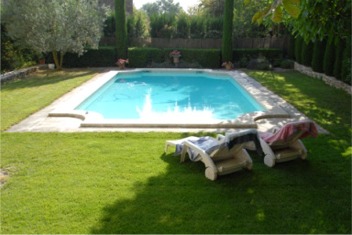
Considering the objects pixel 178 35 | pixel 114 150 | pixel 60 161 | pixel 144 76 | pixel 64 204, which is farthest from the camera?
pixel 178 35

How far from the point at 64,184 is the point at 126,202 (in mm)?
1029

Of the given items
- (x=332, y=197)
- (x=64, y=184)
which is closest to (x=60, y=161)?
(x=64, y=184)

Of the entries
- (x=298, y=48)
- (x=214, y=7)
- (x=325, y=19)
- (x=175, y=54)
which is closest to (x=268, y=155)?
(x=325, y=19)

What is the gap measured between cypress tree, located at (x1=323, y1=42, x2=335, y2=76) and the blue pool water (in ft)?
11.8

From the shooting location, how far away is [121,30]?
17.6 meters

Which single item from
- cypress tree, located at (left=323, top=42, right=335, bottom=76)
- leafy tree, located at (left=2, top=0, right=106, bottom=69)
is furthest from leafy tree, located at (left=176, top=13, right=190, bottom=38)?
cypress tree, located at (left=323, top=42, right=335, bottom=76)

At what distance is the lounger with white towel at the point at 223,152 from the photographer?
430 centimetres

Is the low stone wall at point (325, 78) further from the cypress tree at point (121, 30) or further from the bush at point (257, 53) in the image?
the cypress tree at point (121, 30)

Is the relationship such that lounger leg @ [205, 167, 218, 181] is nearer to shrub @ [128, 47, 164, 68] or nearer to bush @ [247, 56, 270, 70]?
bush @ [247, 56, 270, 70]

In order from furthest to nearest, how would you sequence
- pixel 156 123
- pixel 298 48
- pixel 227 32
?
pixel 227 32, pixel 298 48, pixel 156 123

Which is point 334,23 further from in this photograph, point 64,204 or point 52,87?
point 52,87

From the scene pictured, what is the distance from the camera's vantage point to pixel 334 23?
Result: 5.02m

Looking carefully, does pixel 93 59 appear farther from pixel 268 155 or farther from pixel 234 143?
pixel 234 143

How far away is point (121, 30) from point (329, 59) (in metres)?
11.0
